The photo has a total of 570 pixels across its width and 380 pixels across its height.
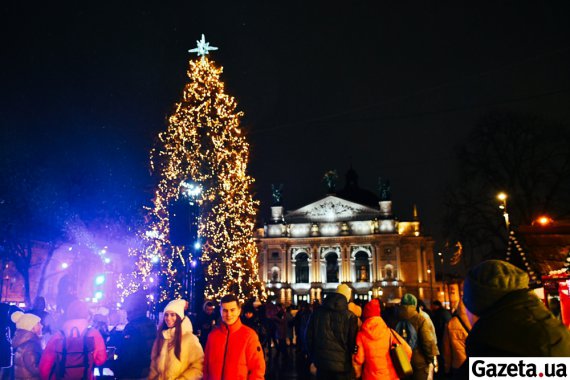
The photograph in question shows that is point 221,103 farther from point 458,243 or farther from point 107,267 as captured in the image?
point 107,267

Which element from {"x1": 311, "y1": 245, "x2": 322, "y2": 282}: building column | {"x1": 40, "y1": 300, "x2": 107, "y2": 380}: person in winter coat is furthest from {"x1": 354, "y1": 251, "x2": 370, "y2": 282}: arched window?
{"x1": 40, "y1": 300, "x2": 107, "y2": 380}: person in winter coat

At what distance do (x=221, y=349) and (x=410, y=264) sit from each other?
71.8 metres

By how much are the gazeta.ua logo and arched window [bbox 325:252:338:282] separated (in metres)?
72.6

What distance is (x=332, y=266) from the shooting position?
74.4 meters

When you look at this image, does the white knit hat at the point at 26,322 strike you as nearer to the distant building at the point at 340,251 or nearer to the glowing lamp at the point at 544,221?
the glowing lamp at the point at 544,221

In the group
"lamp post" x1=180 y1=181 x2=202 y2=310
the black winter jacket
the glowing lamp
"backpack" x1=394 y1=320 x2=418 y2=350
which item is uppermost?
the glowing lamp

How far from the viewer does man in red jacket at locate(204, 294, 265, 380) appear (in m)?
4.48

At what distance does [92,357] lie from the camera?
5531mm

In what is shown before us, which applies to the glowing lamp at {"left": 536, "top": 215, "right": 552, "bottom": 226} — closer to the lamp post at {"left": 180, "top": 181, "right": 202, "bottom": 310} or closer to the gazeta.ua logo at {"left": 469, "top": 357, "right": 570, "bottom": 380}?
the lamp post at {"left": 180, "top": 181, "right": 202, "bottom": 310}

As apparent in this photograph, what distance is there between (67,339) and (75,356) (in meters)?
0.20

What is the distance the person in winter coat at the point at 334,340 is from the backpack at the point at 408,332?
1.03 m

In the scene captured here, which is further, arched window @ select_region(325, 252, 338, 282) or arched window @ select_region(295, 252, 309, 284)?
arched window @ select_region(295, 252, 309, 284)

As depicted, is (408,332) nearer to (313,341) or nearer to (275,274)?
(313,341)

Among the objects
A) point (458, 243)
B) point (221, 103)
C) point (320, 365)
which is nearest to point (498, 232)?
point (458, 243)
